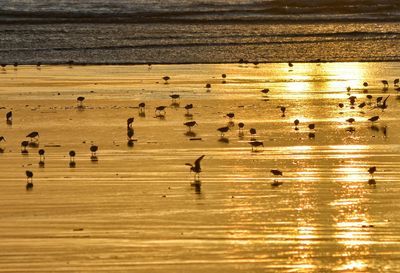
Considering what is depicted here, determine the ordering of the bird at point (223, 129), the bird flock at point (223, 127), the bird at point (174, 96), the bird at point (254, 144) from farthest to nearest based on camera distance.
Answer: the bird at point (174, 96), the bird at point (223, 129), the bird at point (254, 144), the bird flock at point (223, 127)

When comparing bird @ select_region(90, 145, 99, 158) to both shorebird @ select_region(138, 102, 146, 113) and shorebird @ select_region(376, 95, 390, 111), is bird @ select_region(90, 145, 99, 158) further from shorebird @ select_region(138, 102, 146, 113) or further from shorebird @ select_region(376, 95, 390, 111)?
shorebird @ select_region(376, 95, 390, 111)

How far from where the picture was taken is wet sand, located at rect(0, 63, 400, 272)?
50.6 feet

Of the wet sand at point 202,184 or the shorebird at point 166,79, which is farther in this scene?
the shorebird at point 166,79

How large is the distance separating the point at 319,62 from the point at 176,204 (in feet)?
80.8

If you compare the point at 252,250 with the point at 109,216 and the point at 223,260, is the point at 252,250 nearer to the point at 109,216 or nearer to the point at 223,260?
the point at 223,260

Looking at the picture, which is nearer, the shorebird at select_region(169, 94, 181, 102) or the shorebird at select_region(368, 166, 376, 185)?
the shorebird at select_region(368, 166, 376, 185)

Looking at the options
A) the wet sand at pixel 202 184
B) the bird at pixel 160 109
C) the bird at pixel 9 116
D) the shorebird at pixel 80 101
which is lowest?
the wet sand at pixel 202 184

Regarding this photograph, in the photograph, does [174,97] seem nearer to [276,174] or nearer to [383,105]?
[383,105]

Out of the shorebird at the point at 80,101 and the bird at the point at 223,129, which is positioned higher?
the shorebird at the point at 80,101

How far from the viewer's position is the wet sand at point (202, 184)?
15.4 m

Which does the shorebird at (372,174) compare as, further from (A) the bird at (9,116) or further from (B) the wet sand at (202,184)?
(A) the bird at (9,116)

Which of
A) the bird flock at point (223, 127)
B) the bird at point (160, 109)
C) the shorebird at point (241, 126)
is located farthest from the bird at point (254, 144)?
the bird at point (160, 109)

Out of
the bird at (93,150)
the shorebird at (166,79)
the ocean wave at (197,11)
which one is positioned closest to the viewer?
the bird at (93,150)

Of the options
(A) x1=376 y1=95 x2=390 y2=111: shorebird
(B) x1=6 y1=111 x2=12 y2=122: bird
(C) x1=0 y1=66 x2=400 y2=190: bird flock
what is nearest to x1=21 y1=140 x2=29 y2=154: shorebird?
(C) x1=0 y1=66 x2=400 y2=190: bird flock
